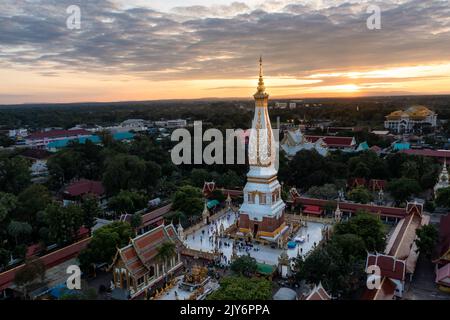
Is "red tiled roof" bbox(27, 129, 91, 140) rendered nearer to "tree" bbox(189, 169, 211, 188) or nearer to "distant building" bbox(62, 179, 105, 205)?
"distant building" bbox(62, 179, 105, 205)

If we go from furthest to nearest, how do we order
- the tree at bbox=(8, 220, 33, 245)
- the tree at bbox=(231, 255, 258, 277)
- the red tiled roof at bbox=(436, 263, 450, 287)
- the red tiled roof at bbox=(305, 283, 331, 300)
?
the tree at bbox=(8, 220, 33, 245), the tree at bbox=(231, 255, 258, 277), the red tiled roof at bbox=(436, 263, 450, 287), the red tiled roof at bbox=(305, 283, 331, 300)

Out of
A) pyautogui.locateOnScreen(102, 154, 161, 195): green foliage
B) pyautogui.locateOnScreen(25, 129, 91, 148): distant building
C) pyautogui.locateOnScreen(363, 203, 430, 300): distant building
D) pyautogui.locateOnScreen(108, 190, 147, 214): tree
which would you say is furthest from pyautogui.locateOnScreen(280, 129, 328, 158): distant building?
pyautogui.locateOnScreen(25, 129, 91, 148): distant building

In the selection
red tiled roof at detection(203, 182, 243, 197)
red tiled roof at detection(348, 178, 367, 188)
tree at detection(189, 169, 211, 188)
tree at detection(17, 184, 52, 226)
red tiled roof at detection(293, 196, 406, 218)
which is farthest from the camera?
tree at detection(189, 169, 211, 188)

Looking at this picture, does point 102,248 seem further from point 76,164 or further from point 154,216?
point 76,164

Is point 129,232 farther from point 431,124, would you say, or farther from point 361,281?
point 431,124

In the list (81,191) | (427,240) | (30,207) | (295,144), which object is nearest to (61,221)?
(30,207)

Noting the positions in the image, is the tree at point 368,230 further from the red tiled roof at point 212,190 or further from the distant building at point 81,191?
the distant building at point 81,191

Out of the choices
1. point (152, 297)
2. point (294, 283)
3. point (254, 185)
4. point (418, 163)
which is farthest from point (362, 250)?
point (418, 163)
